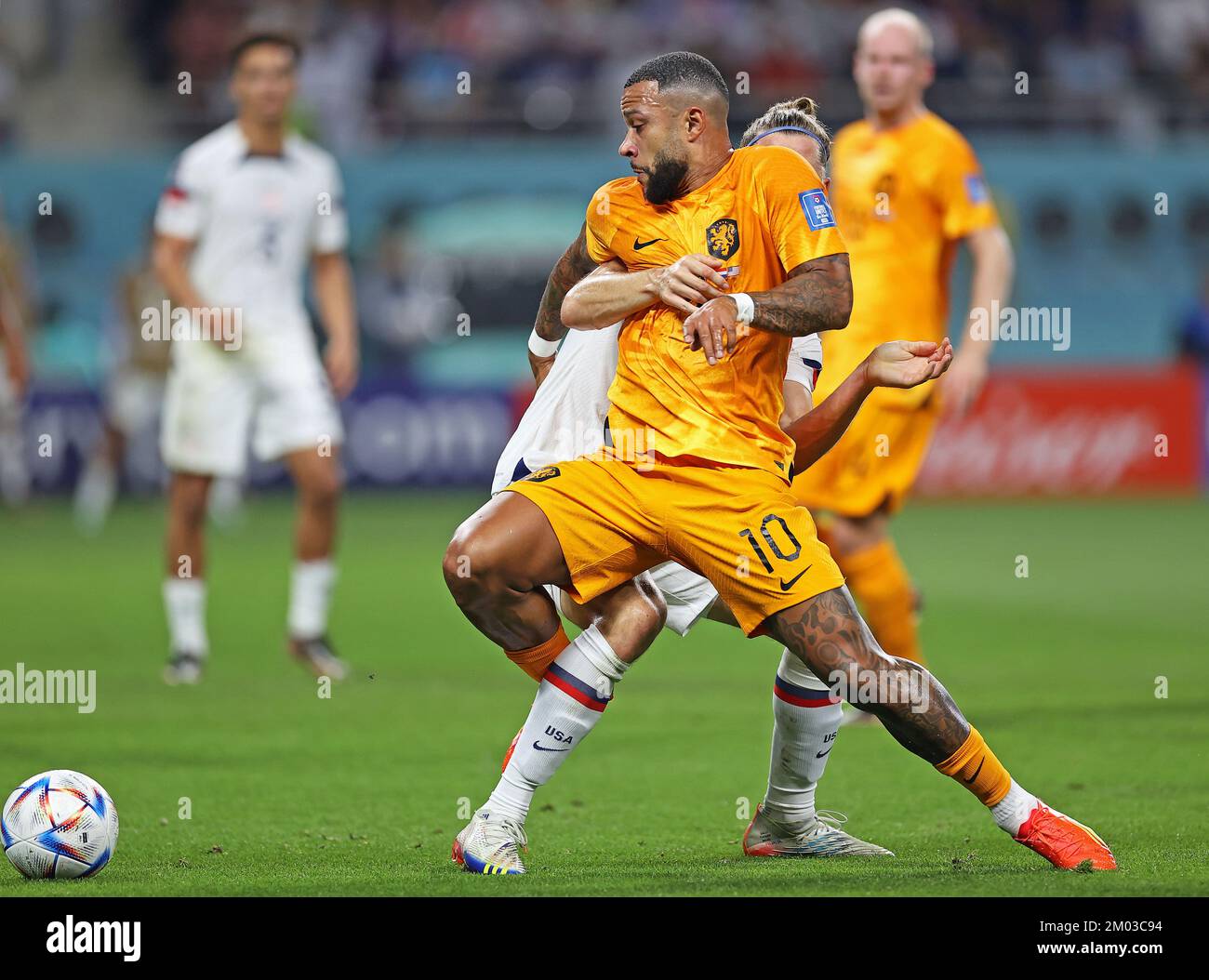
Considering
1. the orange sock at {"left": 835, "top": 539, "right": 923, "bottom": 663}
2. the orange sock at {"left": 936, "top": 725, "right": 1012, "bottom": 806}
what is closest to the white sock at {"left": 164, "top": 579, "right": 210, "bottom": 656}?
the orange sock at {"left": 835, "top": 539, "right": 923, "bottom": 663}

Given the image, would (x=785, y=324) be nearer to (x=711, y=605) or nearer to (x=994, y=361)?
(x=711, y=605)

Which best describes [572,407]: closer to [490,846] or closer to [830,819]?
[490,846]

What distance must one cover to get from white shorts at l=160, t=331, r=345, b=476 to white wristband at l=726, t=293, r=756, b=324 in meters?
5.02

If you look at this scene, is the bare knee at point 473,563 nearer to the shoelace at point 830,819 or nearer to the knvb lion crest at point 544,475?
the knvb lion crest at point 544,475

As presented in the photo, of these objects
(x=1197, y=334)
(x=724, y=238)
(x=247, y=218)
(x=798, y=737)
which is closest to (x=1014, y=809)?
(x=798, y=737)

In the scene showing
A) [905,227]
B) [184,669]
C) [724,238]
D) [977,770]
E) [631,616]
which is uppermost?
[905,227]

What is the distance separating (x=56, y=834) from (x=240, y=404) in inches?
196

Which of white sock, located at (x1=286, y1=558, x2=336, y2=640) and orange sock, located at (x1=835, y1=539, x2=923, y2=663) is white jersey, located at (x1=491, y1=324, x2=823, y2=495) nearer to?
orange sock, located at (x1=835, y1=539, x2=923, y2=663)

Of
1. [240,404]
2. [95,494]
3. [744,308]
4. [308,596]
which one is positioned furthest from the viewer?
[95,494]

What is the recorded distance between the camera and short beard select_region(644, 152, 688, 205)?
5.29m

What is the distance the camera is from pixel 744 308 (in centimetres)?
502

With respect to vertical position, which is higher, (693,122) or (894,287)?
(693,122)

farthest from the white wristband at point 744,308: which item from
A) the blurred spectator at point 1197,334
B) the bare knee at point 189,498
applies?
the blurred spectator at point 1197,334

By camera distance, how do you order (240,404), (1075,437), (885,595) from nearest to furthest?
1. (885,595)
2. (240,404)
3. (1075,437)
